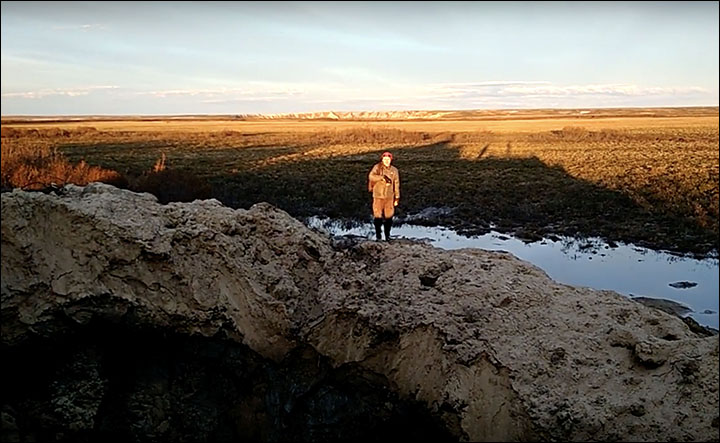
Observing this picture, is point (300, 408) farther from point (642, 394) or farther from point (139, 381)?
point (642, 394)

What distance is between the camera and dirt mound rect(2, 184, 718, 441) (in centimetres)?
514

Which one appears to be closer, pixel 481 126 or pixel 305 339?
pixel 305 339

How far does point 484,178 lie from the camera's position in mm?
24781

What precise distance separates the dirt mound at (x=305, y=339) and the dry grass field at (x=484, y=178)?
6.12 meters

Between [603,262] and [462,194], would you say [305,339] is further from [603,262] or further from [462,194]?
[462,194]

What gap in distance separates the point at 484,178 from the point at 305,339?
1969cm

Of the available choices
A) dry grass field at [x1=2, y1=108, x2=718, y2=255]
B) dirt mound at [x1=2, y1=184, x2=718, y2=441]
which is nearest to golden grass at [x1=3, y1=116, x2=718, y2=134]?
dry grass field at [x1=2, y1=108, x2=718, y2=255]

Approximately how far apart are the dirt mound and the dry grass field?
6.12 m

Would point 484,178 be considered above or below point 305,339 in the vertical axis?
below

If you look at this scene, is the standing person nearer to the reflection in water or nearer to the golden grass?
the reflection in water

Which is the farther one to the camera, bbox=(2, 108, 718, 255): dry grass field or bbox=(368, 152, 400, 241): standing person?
bbox=(2, 108, 718, 255): dry grass field

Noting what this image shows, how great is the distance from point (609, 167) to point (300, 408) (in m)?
22.4

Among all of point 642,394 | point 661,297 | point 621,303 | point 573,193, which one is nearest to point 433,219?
point 573,193

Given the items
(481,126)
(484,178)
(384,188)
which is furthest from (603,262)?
(481,126)
